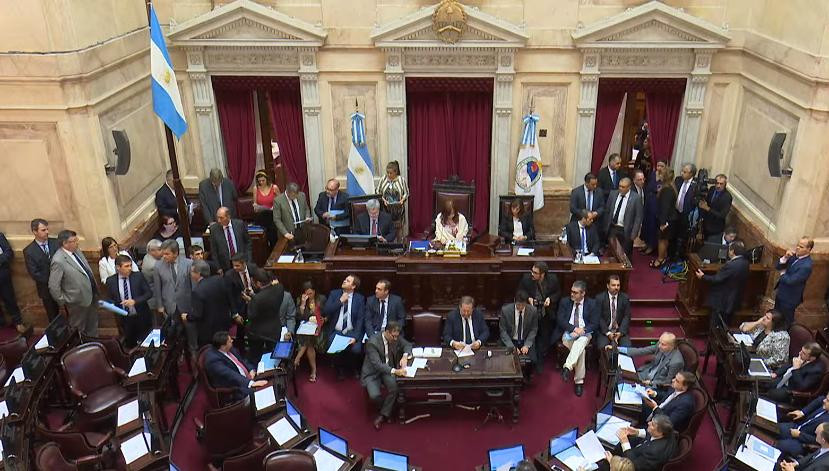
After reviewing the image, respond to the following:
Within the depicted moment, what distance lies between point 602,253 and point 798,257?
2.23m

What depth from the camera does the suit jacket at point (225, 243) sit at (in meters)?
8.57

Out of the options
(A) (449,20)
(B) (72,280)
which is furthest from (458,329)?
(B) (72,280)

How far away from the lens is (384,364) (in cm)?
720

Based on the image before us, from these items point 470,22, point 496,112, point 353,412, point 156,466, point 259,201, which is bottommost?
point 353,412

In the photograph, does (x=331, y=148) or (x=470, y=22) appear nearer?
(x=470, y=22)

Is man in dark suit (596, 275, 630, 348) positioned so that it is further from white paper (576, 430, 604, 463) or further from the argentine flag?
the argentine flag

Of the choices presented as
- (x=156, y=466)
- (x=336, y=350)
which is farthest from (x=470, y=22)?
(x=156, y=466)

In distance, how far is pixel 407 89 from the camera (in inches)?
390

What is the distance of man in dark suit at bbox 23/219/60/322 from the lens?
7867mm

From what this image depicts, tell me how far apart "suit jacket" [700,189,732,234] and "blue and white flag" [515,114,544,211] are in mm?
2285

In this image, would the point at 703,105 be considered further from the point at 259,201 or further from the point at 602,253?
the point at 259,201

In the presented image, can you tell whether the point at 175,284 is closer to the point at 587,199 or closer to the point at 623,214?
the point at 587,199

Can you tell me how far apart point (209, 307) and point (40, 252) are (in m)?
2.25

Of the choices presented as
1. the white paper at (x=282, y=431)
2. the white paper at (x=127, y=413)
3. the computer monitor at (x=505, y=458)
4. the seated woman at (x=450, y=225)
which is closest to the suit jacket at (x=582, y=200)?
the seated woman at (x=450, y=225)
